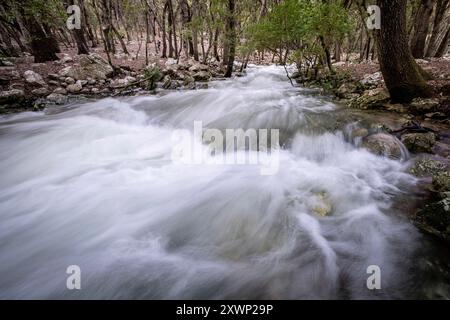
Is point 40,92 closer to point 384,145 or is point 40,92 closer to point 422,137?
point 384,145

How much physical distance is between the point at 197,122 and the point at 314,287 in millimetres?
5288

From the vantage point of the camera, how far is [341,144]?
16.5ft

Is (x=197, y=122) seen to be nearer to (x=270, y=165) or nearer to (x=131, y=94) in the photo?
(x=270, y=165)

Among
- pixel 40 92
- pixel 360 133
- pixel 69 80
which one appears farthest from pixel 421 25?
pixel 40 92

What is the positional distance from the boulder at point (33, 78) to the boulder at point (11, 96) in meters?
0.71

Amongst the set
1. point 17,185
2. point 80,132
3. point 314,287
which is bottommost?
point 314,287

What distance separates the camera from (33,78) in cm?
821

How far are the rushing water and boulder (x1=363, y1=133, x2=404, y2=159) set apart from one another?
16 centimetres

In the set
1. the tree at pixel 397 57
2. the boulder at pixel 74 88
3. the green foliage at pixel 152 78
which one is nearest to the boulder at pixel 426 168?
the tree at pixel 397 57

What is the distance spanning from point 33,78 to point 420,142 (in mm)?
10659

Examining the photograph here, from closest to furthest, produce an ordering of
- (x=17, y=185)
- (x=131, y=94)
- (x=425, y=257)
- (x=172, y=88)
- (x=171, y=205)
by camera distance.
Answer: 1. (x=425, y=257)
2. (x=171, y=205)
3. (x=17, y=185)
4. (x=131, y=94)
5. (x=172, y=88)

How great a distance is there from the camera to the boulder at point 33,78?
26.6 ft

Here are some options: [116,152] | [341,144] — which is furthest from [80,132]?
[341,144]

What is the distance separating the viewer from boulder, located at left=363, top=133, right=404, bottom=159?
439 centimetres
